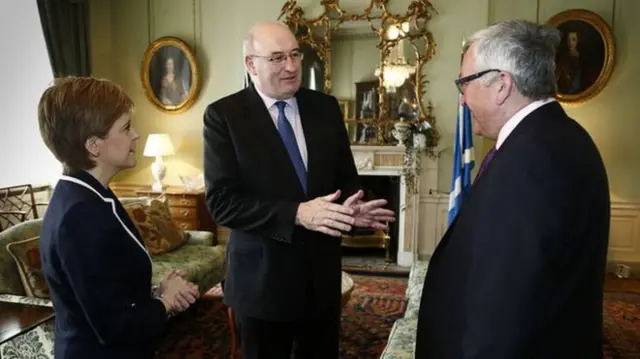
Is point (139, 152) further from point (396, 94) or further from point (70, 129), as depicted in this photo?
point (70, 129)

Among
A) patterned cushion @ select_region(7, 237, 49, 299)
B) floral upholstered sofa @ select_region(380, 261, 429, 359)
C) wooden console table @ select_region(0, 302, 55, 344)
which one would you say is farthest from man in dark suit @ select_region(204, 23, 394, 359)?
patterned cushion @ select_region(7, 237, 49, 299)

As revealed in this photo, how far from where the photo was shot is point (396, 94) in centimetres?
517

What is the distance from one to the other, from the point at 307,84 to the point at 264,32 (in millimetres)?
3811

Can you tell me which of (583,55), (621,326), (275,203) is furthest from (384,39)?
(275,203)

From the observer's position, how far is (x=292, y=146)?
1.56 meters

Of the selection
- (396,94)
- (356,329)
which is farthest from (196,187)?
(356,329)

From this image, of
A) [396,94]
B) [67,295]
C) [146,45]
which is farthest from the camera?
[146,45]

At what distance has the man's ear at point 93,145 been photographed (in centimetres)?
121

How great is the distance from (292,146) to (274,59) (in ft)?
0.91

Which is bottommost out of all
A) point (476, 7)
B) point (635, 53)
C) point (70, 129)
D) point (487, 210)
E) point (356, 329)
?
point (356, 329)

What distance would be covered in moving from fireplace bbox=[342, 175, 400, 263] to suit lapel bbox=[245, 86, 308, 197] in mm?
3895

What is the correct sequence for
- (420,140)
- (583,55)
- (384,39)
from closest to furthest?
Answer: (583,55) < (420,140) < (384,39)

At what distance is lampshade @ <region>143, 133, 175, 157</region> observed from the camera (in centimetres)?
535

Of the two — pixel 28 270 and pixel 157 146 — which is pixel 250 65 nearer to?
pixel 28 270
